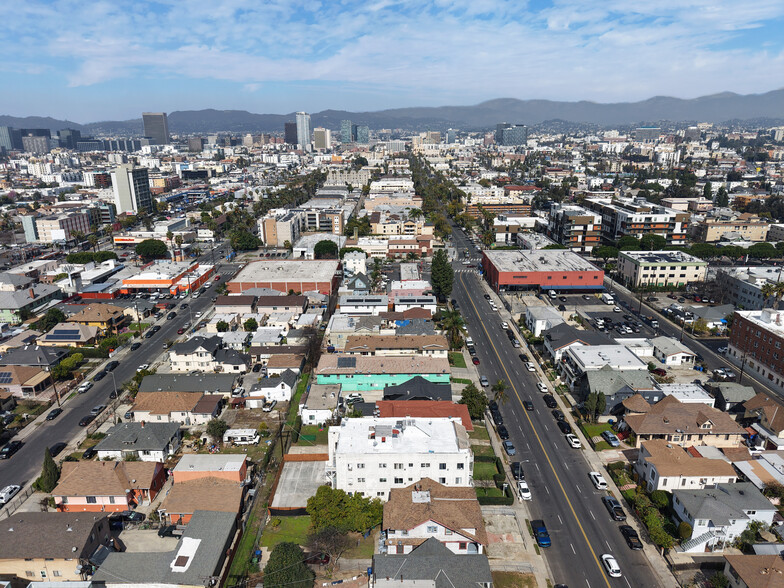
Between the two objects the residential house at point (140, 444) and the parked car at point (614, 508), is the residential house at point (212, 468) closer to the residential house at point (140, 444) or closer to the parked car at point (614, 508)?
the residential house at point (140, 444)

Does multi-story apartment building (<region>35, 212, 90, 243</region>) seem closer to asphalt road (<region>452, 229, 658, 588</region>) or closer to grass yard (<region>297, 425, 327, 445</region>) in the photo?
grass yard (<region>297, 425, 327, 445</region>)

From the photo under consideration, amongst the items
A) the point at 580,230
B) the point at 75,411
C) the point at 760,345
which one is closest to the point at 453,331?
the point at 760,345

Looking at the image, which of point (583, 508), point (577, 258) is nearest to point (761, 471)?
point (583, 508)

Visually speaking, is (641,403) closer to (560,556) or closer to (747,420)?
(747,420)

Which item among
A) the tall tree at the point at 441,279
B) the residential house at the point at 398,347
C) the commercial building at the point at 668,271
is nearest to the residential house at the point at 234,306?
the residential house at the point at 398,347

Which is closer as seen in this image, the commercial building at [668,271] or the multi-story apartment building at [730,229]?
the commercial building at [668,271]

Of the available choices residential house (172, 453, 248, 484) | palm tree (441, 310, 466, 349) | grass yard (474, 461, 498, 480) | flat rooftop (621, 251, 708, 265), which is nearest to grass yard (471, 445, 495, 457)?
grass yard (474, 461, 498, 480)

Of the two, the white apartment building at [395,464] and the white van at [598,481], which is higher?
the white apartment building at [395,464]
